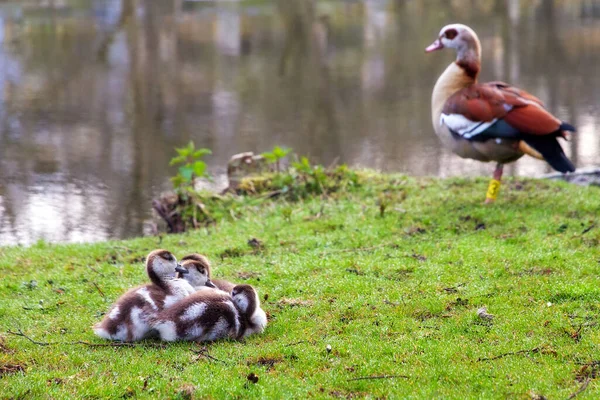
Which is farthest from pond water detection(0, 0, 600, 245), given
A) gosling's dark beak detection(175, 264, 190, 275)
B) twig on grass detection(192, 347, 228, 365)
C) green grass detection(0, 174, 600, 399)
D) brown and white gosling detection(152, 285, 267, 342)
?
twig on grass detection(192, 347, 228, 365)

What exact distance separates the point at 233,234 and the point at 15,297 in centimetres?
312

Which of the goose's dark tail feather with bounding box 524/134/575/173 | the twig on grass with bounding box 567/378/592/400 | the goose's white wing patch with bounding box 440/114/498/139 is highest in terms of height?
the goose's white wing patch with bounding box 440/114/498/139

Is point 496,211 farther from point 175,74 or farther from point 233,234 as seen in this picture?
point 175,74

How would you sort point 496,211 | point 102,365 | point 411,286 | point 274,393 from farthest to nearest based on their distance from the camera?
point 496,211 → point 411,286 → point 102,365 → point 274,393

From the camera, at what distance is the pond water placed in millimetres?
14422

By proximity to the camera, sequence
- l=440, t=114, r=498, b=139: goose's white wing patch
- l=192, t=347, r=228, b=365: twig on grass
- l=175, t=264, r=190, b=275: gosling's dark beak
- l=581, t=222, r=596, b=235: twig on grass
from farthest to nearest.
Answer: l=440, t=114, r=498, b=139: goose's white wing patch, l=581, t=222, r=596, b=235: twig on grass, l=175, t=264, r=190, b=275: gosling's dark beak, l=192, t=347, r=228, b=365: twig on grass

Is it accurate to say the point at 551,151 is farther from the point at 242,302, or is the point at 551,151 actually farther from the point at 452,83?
the point at 242,302

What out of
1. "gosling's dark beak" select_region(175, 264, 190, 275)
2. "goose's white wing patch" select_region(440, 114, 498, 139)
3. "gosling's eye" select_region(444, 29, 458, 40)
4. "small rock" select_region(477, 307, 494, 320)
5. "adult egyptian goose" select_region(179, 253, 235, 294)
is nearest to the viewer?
"gosling's dark beak" select_region(175, 264, 190, 275)

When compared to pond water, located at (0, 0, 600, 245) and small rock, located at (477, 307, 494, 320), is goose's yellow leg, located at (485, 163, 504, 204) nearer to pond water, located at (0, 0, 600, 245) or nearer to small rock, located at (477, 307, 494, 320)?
pond water, located at (0, 0, 600, 245)

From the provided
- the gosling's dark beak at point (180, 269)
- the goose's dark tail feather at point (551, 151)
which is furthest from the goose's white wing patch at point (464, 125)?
the gosling's dark beak at point (180, 269)

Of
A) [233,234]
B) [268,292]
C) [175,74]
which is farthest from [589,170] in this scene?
[175,74]

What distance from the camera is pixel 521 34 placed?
2856 centimetres

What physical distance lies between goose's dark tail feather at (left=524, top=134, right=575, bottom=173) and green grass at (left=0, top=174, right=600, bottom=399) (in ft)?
2.13

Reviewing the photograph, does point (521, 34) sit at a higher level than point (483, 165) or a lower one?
higher
